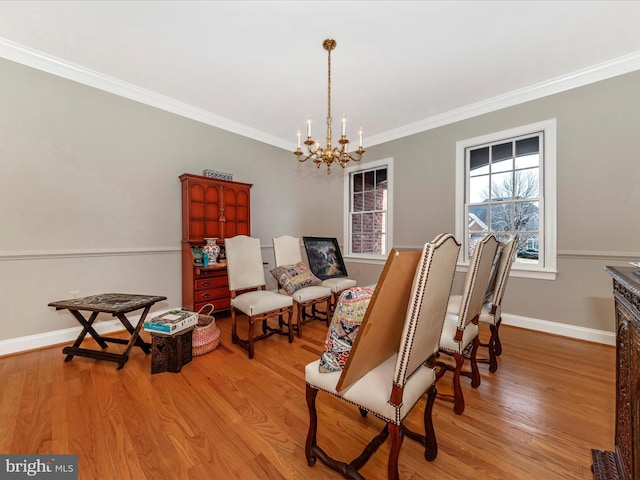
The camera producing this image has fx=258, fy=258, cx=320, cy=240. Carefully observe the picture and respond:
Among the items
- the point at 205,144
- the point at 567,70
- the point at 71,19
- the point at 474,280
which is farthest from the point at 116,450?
the point at 567,70

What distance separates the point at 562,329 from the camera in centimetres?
292

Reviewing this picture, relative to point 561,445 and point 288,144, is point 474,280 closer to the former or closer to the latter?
point 561,445

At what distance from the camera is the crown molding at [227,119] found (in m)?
2.52

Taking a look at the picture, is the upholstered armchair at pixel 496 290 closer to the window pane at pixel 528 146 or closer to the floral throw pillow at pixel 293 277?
the floral throw pillow at pixel 293 277

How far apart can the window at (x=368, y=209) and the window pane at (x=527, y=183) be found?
5.66ft

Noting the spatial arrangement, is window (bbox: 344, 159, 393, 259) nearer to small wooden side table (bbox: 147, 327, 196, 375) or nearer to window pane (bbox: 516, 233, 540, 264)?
window pane (bbox: 516, 233, 540, 264)

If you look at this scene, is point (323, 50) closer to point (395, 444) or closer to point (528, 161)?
point (528, 161)

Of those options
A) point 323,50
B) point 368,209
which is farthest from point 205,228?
point 368,209

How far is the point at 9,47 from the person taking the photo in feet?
7.88

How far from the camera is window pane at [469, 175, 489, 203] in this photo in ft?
11.6

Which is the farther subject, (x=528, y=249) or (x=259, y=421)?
(x=528, y=249)

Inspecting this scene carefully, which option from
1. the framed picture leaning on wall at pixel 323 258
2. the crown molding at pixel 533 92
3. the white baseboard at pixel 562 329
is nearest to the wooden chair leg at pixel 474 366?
the white baseboard at pixel 562 329

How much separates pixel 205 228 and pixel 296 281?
1.52m

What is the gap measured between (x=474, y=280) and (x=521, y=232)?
227 centimetres
